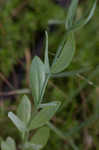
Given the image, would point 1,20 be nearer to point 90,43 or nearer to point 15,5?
point 15,5

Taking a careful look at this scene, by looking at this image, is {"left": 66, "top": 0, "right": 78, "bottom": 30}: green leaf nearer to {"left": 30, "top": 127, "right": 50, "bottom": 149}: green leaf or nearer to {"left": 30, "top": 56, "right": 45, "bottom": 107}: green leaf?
{"left": 30, "top": 56, "right": 45, "bottom": 107}: green leaf

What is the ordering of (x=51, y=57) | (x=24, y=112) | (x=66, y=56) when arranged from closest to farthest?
1. (x=66, y=56)
2. (x=24, y=112)
3. (x=51, y=57)

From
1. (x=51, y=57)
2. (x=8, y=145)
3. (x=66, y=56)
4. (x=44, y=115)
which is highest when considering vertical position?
(x=66, y=56)

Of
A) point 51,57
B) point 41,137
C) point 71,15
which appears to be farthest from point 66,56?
point 51,57

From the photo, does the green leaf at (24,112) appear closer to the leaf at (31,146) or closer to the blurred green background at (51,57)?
the leaf at (31,146)

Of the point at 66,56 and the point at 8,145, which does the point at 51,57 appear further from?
the point at 66,56

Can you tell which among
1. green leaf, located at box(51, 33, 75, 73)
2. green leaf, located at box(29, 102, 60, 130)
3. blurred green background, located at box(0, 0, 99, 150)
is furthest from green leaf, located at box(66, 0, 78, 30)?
blurred green background, located at box(0, 0, 99, 150)

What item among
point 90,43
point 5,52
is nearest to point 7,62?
point 5,52
